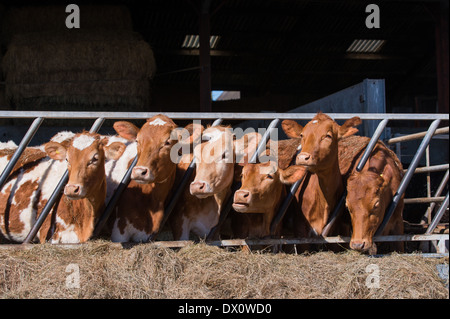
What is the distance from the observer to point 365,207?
4863 mm

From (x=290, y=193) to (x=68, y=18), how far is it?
19.1 ft

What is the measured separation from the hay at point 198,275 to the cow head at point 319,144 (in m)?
0.78

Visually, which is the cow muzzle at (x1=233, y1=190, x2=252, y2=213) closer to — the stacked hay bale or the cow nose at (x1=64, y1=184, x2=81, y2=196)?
the cow nose at (x1=64, y1=184, x2=81, y2=196)

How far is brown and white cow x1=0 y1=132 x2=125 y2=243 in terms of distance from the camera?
461cm

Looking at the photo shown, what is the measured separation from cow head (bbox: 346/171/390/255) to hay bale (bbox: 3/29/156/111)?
4.89m

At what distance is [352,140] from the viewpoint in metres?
6.10

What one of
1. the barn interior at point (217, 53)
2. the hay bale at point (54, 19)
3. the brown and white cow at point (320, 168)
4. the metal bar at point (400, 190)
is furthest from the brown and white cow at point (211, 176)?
the hay bale at point (54, 19)

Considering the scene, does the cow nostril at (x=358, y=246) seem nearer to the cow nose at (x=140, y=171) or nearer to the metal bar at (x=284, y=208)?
the metal bar at (x=284, y=208)

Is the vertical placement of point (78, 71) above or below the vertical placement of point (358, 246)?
above

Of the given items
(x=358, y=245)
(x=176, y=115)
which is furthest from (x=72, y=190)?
(x=358, y=245)

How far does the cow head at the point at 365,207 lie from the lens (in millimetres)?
4789

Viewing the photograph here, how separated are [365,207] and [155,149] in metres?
1.80

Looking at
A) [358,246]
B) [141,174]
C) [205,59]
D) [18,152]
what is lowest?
[358,246]

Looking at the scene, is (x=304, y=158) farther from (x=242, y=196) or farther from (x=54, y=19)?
(x=54, y=19)
